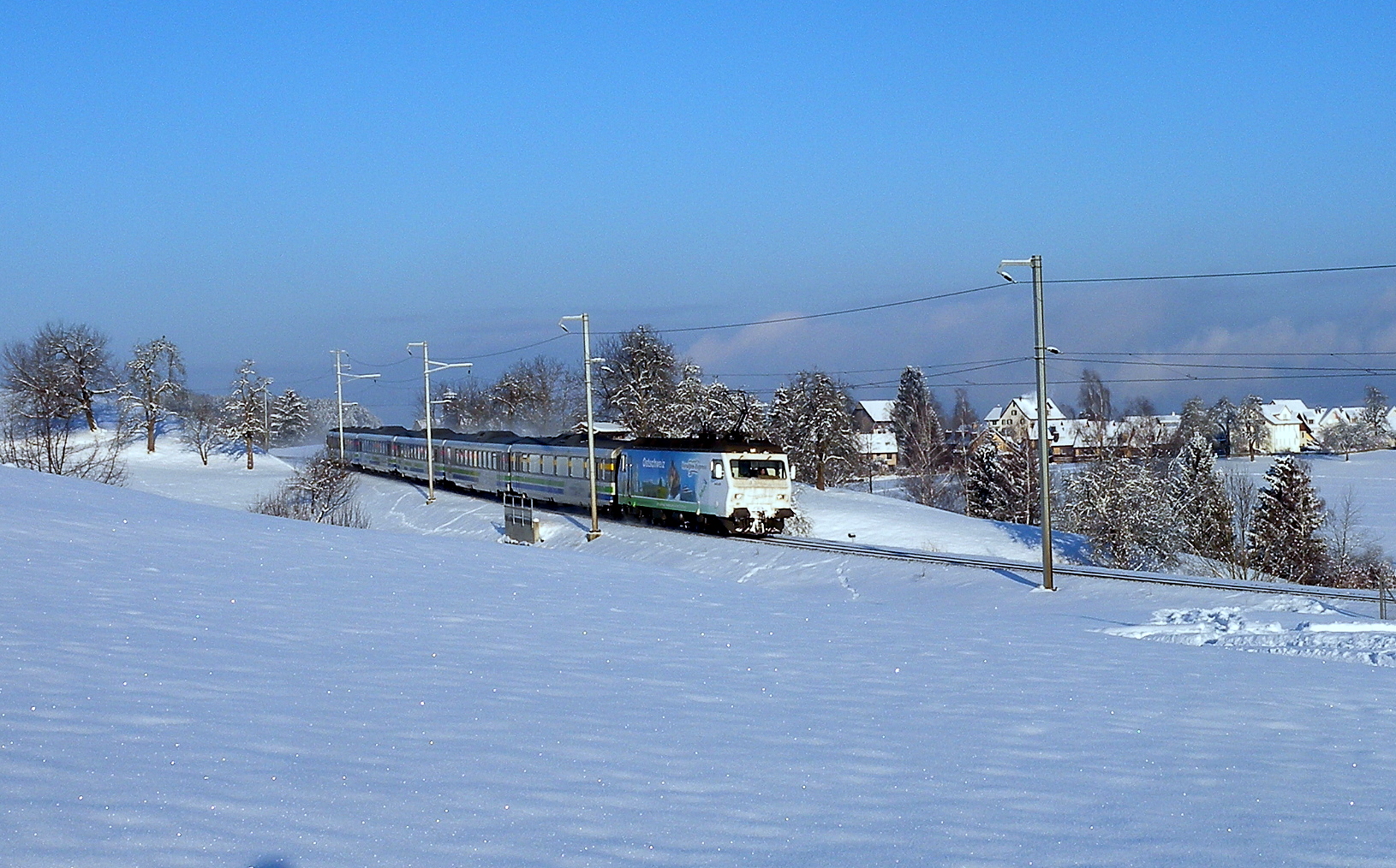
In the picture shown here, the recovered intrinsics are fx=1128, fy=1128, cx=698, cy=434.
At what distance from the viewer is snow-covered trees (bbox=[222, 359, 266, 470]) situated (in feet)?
290

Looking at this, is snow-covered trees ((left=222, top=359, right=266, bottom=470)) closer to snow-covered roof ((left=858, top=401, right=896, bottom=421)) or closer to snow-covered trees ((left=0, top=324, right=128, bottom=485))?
snow-covered trees ((left=0, top=324, right=128, bottom=485))

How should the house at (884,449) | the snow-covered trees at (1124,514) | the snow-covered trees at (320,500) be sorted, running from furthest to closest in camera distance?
1. the house at (884,449)
2. the snow-covered trees at (1124,514)
3. the snow-covered trees at (320,500)

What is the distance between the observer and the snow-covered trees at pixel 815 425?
259 ft

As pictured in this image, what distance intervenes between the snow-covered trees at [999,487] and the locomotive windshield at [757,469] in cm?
4049

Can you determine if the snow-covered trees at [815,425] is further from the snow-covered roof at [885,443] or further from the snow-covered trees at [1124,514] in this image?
the snow-covered roof at [885,443]

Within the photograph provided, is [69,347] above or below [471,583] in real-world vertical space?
above

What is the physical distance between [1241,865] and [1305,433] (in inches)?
7390

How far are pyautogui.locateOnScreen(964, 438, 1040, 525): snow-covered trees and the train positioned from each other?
113 ft

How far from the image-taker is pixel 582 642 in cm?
1196

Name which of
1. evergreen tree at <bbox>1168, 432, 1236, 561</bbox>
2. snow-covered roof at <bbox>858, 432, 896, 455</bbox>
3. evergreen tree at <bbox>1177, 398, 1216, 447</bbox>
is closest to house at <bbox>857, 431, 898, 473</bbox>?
snow-covered roof at <bbox>858, 432, 896, 455</bbox>

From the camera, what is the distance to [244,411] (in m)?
91.2

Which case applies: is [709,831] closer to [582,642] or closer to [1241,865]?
[1241,865]

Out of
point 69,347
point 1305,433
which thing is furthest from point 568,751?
point 1305,433

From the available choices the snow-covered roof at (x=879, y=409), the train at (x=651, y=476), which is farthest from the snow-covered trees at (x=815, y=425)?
the snow-covered roof at (x=879, y=409)
